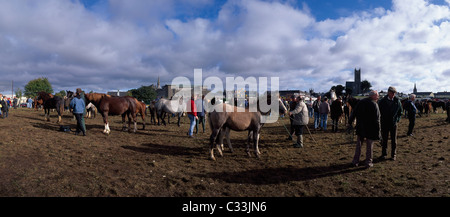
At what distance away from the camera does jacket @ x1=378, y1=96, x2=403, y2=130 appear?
6.84 m

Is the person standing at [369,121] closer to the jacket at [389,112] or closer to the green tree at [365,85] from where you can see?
the jacket at [389,112]

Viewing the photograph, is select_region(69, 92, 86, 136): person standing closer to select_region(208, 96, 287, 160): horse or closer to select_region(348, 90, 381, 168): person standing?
select_region(208, 96, 287, 160): horse

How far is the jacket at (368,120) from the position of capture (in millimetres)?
5902

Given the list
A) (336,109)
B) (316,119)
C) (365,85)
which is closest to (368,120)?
(336,109)

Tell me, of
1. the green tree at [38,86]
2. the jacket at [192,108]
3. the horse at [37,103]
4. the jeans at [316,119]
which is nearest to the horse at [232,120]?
the jacket at [192,108]

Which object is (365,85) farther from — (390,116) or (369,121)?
(369,121)

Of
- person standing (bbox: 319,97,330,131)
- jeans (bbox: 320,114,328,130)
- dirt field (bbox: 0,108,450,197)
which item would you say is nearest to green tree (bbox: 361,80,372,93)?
jeans (bbox: 320,114,328,130)

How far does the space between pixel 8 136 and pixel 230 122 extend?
8640 mm

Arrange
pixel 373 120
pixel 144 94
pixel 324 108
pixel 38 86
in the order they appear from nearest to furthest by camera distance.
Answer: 1. pixel 373 120
2. pixel 324 108
3. pixel 38 86
4. pixel 144 94

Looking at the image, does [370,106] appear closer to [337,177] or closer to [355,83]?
[337,177]

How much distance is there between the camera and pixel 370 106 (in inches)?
236

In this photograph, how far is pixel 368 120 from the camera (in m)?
5.98

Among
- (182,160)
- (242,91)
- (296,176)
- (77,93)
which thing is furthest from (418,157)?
(242,91)

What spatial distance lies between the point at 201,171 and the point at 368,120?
4864 millimetres
